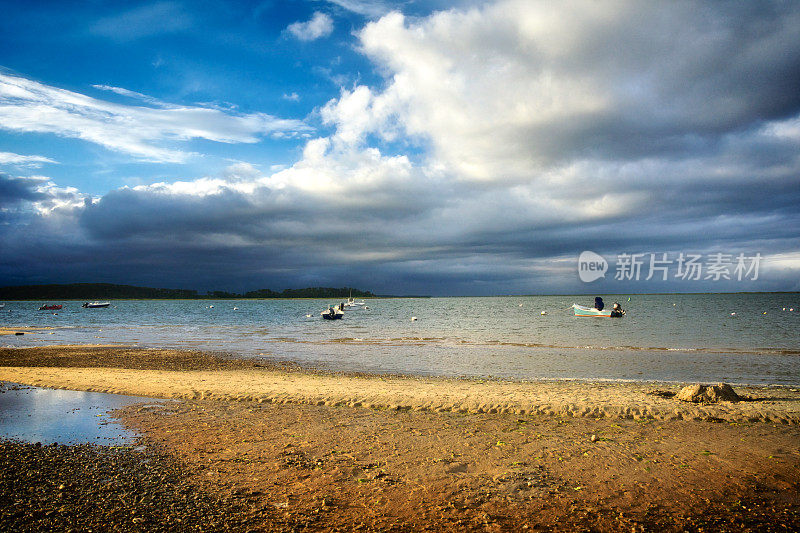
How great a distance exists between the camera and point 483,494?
756cm

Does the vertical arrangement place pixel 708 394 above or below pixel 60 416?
above

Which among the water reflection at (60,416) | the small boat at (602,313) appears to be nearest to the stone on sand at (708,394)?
the water reflection at (60,416)

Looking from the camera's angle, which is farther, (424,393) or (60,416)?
(424,393)

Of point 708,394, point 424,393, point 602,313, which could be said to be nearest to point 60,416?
point 424,393

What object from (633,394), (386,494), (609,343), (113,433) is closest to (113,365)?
(113,433)

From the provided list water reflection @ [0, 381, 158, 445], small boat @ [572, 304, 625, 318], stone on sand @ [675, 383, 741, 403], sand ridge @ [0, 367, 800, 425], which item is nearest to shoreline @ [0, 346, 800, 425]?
sand ridge @ [0, 367, 800, 425]

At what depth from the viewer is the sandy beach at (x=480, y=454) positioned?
6.89 meters

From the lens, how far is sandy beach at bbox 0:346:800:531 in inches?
271

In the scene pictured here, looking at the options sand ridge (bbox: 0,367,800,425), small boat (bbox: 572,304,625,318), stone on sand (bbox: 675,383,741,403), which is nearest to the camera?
sand ridge (bbox: 0,367,800,425)

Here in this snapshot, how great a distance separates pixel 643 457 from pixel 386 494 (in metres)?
5.50

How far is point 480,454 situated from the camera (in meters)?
9.48

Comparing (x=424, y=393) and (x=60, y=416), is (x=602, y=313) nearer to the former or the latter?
(x=424, y=393)

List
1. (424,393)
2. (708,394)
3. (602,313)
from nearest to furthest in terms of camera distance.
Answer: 1. (708,394)
2. (424,393)
3. (602,313)

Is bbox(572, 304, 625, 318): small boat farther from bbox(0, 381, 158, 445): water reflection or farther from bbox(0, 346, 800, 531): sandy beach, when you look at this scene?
bbox(0, 381, 158, 445): water reflection
